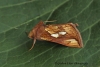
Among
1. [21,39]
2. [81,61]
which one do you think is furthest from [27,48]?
[81,61]

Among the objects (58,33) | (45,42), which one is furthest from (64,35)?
(45,42)

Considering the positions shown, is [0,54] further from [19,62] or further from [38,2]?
[38,2]

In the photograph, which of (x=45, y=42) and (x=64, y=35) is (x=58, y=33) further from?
(x=45, y=42)
